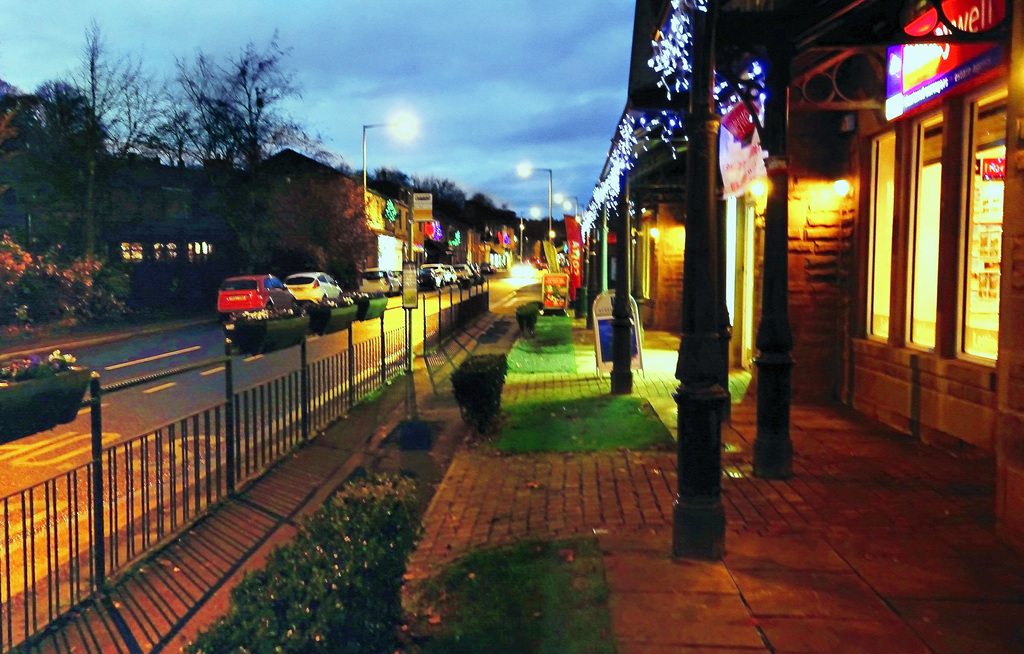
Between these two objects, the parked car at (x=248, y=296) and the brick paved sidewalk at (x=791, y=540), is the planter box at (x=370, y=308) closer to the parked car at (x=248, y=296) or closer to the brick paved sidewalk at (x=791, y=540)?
the brick paved sidewalk at (x=791, y=540)

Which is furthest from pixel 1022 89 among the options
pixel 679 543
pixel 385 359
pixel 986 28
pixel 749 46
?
pixel 385 359

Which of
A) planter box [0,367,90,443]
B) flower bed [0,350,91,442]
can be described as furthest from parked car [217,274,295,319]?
planter box [0,367,90,443]

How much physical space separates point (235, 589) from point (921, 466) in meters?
6.13

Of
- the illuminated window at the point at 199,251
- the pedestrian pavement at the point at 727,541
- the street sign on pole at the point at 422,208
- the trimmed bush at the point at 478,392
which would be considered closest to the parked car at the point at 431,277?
the illuminated window at the point at 199,251

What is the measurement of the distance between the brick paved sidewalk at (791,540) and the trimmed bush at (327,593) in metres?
1.30

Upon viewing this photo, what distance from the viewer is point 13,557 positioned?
19.4 ft

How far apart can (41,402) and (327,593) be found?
501 cm

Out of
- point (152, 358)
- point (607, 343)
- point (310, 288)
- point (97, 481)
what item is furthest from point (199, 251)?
point (97, 481)

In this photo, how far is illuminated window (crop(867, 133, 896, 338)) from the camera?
360 inches

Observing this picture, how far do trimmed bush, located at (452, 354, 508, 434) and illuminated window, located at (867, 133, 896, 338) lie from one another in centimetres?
419

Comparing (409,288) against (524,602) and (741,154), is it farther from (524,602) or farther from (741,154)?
(524,602)

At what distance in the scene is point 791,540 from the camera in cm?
548

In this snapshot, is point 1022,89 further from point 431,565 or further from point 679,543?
point 431,565

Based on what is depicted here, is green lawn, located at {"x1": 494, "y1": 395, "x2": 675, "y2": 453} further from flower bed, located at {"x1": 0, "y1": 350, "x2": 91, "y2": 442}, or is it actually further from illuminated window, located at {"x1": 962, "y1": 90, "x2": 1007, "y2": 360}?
flower bed, located at {"x1": 0, "y1": 350, "x2": 91, "y2": 442}
